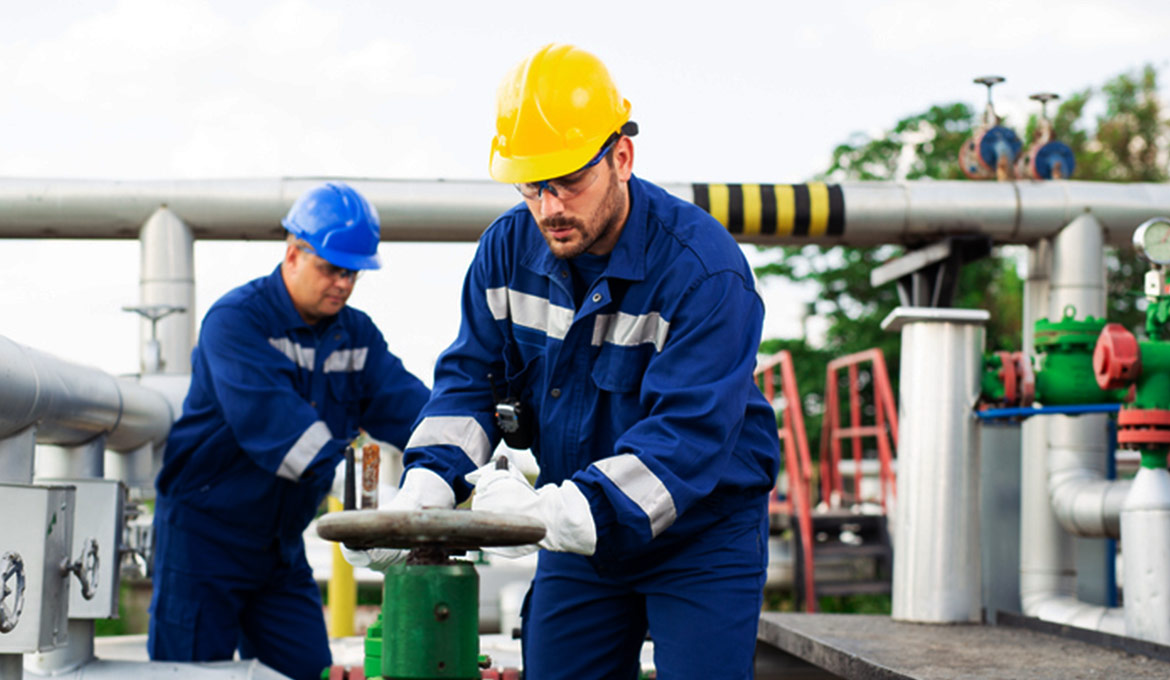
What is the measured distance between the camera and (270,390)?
11.5 ft

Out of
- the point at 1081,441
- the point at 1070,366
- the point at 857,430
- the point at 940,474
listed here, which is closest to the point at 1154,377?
the point at 1070,366

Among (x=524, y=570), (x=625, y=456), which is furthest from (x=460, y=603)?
(x=524, y=570)

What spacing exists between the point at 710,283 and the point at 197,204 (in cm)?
359

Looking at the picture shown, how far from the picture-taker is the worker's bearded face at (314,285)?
12.2 feet

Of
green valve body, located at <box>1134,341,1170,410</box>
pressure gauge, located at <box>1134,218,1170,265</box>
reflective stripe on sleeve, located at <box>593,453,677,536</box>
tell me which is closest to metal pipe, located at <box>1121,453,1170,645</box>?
green valve body, located at <box>1134,341,1170,410</box>

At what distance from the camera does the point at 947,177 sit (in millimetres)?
20359

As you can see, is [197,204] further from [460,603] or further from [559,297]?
[460,603]

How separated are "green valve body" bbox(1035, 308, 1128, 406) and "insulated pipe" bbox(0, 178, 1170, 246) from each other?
1.21 meters

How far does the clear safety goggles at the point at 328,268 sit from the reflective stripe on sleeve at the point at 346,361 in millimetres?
239

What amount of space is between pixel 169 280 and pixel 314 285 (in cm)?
184

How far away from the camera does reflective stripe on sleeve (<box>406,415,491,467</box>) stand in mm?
2393

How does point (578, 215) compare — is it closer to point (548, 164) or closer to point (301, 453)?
point (548, 164)

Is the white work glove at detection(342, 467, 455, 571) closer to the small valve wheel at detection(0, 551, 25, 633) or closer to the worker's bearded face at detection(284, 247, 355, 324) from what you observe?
the small valve wheel at detection(0, 551, 25, 633)

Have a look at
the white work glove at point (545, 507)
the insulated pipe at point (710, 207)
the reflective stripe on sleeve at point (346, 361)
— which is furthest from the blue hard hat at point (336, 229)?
the white work glove at point (545, 507)
